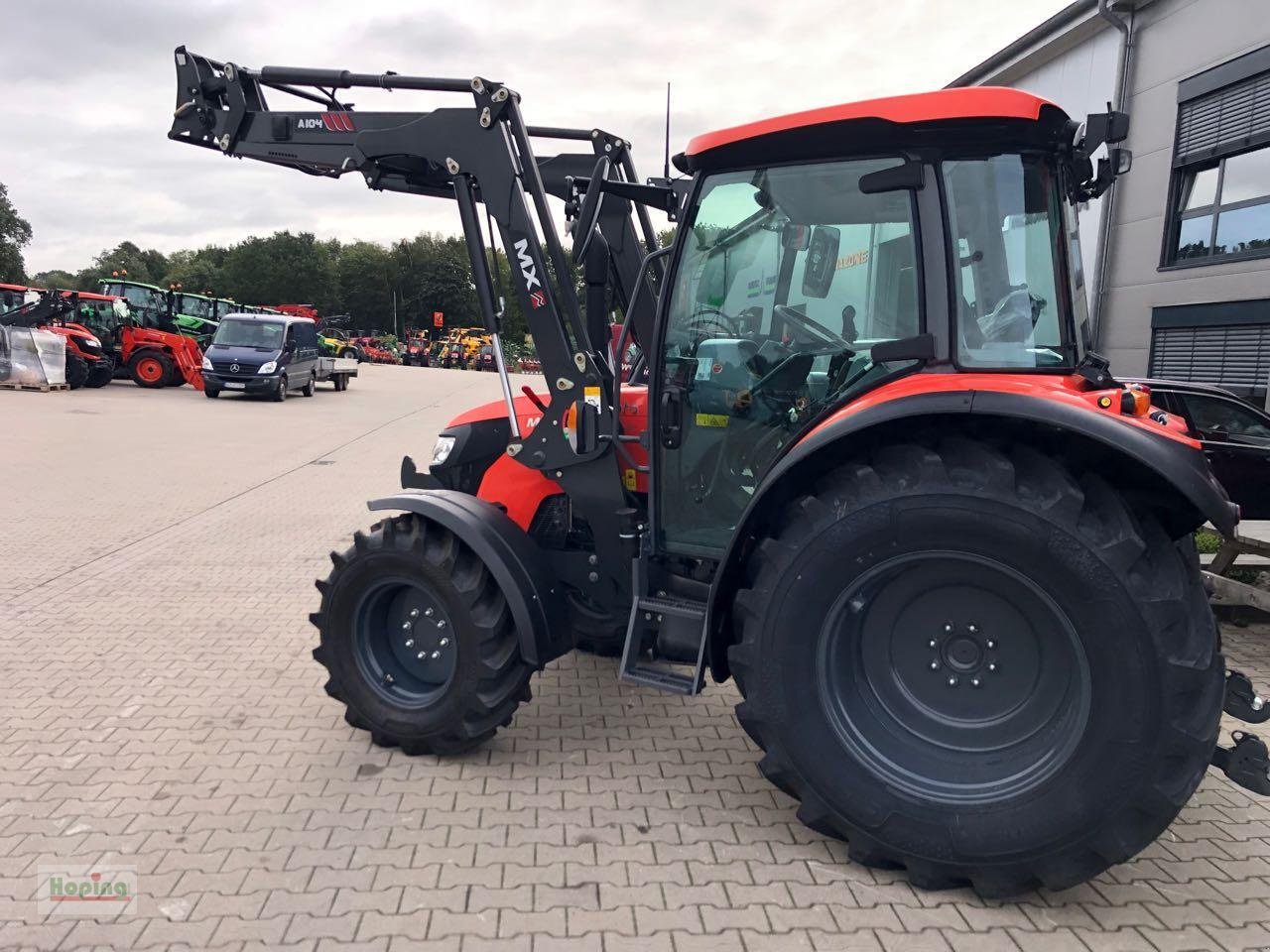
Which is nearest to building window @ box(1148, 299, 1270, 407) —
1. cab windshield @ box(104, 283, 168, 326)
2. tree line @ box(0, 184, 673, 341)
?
cab windshield @ box(104, 283, 168, 326)

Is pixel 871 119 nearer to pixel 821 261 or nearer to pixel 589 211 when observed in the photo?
pixel 821 261

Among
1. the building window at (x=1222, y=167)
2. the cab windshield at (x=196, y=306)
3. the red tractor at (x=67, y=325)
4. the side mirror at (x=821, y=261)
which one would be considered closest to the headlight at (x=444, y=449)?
the side mirror at (x=821, y=261)

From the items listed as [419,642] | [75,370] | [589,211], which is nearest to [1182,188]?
[589,211]

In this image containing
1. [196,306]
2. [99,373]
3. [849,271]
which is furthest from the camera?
[196,306]

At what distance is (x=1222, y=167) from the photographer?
1008 cm

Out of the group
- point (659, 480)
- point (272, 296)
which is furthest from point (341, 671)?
point (272, 296)

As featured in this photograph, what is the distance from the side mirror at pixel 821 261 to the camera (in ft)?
10.1

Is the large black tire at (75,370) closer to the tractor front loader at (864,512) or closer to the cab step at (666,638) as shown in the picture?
the tractor front loader at (864,512)

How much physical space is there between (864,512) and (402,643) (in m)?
2.16

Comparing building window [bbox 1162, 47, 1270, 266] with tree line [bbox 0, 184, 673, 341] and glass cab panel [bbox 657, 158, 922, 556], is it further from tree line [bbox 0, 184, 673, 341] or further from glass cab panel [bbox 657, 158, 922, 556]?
tree line [bbox 0, 184, 673, 341]

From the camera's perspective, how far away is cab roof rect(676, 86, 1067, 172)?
8.79 feet

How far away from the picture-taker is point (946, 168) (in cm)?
287

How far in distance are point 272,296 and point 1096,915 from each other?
88.6 metres

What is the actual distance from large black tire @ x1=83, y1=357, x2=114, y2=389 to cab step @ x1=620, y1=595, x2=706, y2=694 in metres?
23.7
